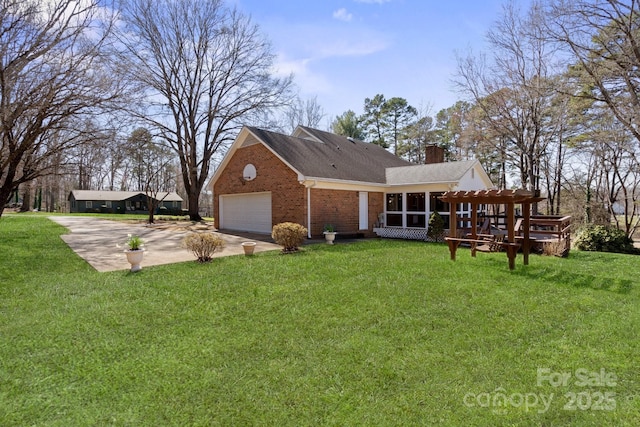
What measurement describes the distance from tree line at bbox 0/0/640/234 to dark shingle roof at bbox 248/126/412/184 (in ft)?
20.5

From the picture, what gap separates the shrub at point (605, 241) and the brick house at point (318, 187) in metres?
5.05

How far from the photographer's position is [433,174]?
639 inches

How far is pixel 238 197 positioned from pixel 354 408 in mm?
16195

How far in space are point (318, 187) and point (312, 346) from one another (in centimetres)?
1072

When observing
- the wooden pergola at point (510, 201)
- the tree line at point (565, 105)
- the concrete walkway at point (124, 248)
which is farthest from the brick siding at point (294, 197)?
the tree line at point (565, 105)

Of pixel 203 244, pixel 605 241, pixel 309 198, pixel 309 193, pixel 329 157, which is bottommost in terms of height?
pixel 605 241

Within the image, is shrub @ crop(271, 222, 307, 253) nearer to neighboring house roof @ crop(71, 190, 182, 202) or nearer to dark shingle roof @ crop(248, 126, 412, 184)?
dark shingle roof @ crop(248, 126, 412, 184)

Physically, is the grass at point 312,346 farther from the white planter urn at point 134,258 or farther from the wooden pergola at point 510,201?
the wooden pergola at point 510,201

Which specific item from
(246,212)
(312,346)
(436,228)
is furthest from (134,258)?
(436,228)

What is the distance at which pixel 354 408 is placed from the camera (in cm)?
340

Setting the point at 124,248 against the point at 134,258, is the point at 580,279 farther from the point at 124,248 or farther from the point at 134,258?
the point at 124,248

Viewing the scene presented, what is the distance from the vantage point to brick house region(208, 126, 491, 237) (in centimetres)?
1509

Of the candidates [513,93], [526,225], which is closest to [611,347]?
[526,225]

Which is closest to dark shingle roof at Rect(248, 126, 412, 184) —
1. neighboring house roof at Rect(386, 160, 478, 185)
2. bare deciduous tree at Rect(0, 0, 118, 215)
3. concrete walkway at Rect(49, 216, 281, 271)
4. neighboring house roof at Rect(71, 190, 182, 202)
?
neighboring house roof at Rect(386, 160, 478, 185)
